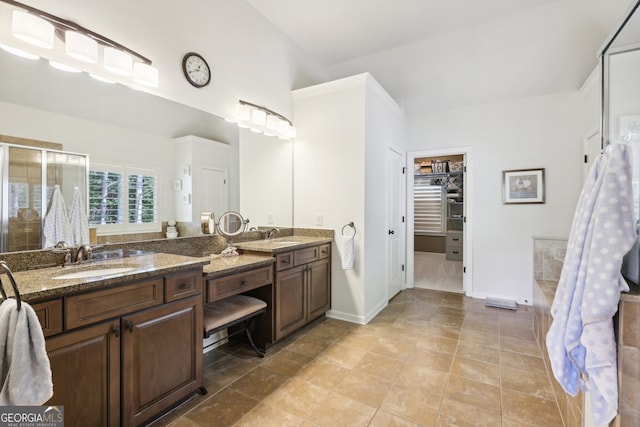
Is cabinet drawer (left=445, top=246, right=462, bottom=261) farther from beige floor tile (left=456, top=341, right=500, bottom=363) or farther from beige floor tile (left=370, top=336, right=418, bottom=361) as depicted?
beige floor tile (left=370, top=336, right=418, bottom=361)

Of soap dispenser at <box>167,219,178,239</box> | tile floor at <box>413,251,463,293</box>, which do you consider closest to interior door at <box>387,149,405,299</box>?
tile floor at <box>413,251,463,293</box>

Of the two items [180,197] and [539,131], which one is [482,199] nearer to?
[539,131]

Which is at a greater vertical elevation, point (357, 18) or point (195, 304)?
point (357, 18)

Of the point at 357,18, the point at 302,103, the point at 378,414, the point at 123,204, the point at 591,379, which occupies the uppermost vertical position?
the point at 357,18

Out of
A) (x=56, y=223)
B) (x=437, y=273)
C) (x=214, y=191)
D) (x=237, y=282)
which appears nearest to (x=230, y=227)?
Answer: (x=214, y=191)

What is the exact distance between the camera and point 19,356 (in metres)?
1.01

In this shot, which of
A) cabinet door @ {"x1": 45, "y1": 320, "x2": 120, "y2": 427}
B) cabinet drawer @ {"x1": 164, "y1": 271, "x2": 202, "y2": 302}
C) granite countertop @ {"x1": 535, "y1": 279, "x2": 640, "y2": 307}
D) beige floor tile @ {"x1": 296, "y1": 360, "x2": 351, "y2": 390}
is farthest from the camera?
beige floor tile @ {"x1": 296, "y1": 360, "x2": 351, "y2": 390}

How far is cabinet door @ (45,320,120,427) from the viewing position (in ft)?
4.16

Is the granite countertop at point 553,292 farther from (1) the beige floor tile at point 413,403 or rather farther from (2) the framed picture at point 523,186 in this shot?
(2) the framed picture at point 523,186

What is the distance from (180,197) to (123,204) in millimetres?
404

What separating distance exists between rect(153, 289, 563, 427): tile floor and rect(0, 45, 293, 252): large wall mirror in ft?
4.41

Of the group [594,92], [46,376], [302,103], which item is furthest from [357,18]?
[46,376]

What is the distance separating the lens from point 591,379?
121 centimetres

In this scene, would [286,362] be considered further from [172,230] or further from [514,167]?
[514,167]
